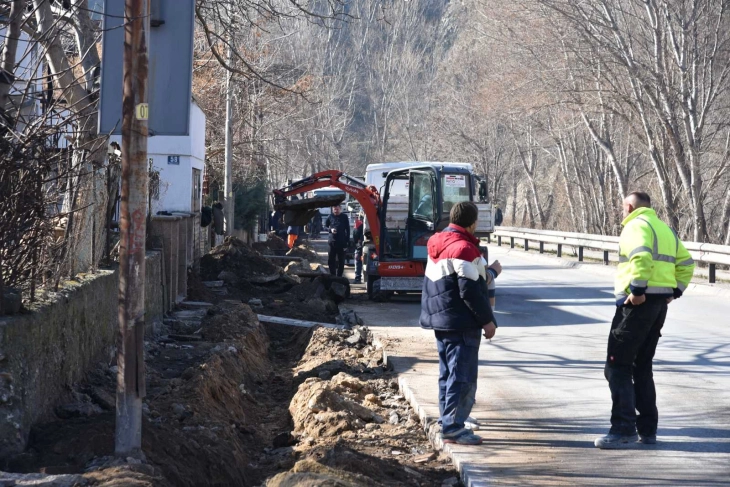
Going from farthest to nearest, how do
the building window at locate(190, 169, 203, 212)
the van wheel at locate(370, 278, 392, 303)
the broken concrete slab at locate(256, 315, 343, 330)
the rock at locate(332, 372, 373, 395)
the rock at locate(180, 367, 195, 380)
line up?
the building window at locate(190, 169, 203, 212) < the van wheel at locate(370, 278, 392, 303) < the broken concrete slab at locate(256, 315, 343, 330) < the rock at locate(332, 372, 373, 395) < the rock at locate(180, 367, 195, 380)

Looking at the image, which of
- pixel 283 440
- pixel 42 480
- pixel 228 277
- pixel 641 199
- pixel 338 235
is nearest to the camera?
pixel 42 480

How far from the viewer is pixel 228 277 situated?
19.9m

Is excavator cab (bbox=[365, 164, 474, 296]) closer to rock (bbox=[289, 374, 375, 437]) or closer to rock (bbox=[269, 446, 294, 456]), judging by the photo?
rock (bbox=[289, 374, 375, 437])

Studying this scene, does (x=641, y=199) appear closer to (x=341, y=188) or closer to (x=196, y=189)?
(x=341, y=188)

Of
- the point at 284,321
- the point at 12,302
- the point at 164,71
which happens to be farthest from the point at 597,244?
the point at 164,71

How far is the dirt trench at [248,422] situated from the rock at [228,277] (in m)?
6.18

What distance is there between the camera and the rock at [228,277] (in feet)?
64.1

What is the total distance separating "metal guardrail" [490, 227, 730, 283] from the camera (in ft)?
66.9

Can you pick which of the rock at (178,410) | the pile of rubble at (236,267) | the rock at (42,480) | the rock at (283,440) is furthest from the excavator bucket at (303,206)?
the rock at (42,480)

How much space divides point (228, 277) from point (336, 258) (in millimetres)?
3881

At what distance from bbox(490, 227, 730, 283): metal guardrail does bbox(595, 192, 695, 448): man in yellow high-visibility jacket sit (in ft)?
46.0

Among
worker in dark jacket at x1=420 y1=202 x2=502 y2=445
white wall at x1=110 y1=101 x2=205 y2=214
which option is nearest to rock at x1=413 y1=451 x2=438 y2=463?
worker in dark jacket at x1=420 y1=202 x2=502 y2=445

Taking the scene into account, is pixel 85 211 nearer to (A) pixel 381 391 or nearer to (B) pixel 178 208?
(A) pixel 381 391

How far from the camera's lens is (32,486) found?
176 inches
